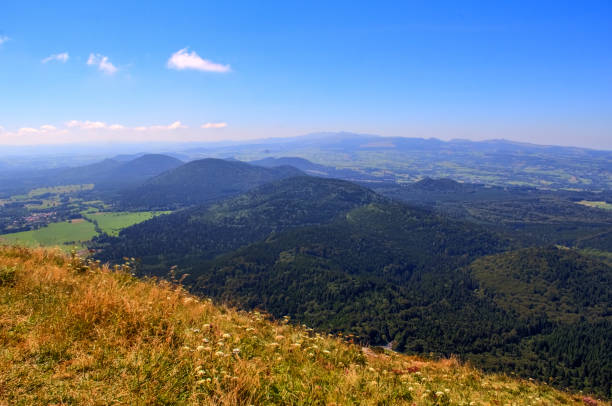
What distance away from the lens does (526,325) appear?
99375mm

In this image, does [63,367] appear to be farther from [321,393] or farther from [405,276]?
[405,276]

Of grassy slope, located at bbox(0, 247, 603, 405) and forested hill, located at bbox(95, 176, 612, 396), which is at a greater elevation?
grassy slope, located at bbox(0, 247, 603, 405)

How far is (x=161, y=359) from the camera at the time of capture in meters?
5.75

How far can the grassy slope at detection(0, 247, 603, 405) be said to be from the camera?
4875 millimetres

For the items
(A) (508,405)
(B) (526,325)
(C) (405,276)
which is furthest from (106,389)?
(C) (405,276)

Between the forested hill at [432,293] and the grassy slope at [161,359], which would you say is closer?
the grassy slope at [161,359]

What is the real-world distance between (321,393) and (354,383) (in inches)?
43.2

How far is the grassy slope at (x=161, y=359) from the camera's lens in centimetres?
488

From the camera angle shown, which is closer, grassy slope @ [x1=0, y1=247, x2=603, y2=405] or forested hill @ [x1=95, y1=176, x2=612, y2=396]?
grassy slope @ [x1=0, y1=247, x2=603, y2=405]

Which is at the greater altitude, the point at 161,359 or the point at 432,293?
the point at 161,359

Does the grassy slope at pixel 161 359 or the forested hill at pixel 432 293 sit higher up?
the grassy slope at pixel 161 359

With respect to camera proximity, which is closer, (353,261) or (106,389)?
(106,389)

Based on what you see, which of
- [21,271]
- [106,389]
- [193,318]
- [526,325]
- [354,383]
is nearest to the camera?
[106,389]

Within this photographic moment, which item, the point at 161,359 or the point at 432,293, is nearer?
the point at 161,359
